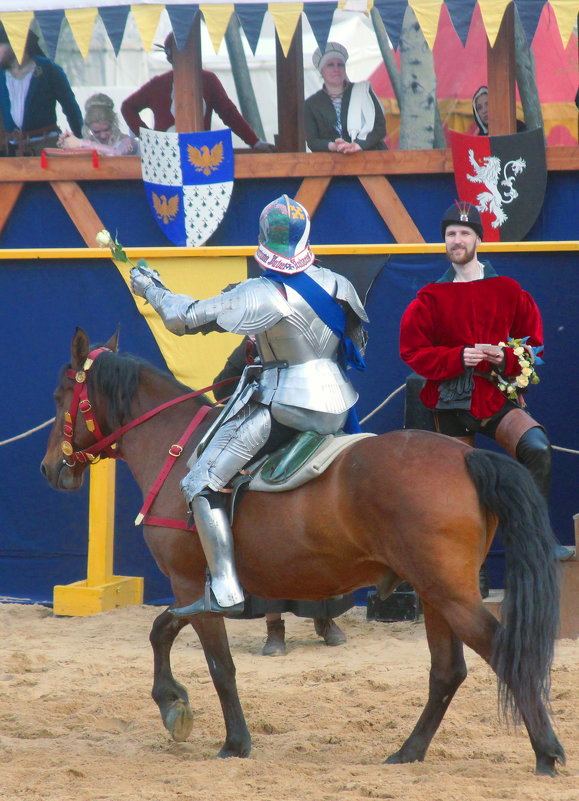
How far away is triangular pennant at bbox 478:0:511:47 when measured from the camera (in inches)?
305

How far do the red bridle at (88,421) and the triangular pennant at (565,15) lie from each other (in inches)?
166

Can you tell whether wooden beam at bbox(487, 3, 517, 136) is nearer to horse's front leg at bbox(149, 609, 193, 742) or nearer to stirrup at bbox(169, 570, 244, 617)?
Answer: horse's front leg at bbox(149, 609, 193, 742)


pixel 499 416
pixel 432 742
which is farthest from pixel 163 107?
pixel 432 742

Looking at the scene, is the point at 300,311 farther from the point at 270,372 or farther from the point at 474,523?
the point at 474,523

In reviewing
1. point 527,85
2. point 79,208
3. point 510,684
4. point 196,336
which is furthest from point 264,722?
point 527,85

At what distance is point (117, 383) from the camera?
509 cm

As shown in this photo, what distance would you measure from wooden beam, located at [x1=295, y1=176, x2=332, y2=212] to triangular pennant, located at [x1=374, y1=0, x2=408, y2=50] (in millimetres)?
1188

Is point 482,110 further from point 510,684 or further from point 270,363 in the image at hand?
point 510,684

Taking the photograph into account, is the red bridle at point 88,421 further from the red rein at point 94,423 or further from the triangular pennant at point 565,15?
the triangular pennant at point 565,15

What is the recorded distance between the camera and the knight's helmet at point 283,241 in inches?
178

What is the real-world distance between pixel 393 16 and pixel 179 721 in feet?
18.6

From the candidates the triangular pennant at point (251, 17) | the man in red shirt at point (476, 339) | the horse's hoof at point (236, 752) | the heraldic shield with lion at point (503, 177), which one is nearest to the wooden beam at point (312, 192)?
the heraldic shield with lion at point (503, 177)

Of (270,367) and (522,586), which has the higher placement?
(270,367)

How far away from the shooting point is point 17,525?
7.77 meters
